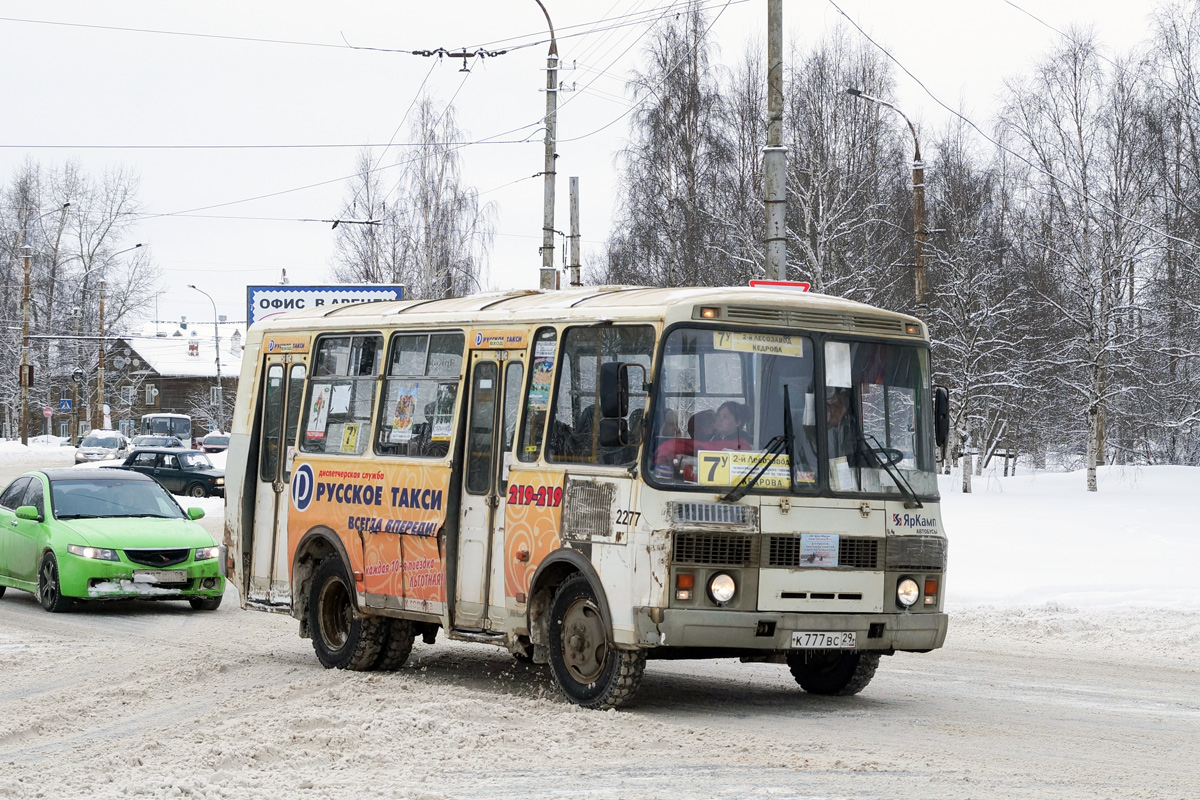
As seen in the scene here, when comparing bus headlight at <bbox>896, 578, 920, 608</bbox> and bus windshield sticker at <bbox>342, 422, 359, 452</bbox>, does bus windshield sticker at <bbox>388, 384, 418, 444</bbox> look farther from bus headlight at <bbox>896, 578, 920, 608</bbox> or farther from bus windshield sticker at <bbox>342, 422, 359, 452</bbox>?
bus headlight at <bbox>896, 578, 920, 608</bbox>

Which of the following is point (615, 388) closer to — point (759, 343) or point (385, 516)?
point (759, 343)

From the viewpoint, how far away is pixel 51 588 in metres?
16.8

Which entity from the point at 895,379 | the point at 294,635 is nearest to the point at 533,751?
the point at 895,379

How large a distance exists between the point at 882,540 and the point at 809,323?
1.40 meters

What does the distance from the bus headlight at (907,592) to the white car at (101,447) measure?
5567 cm

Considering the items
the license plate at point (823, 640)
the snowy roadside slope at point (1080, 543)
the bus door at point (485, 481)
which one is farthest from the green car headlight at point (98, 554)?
the license plate at point (823, 640)

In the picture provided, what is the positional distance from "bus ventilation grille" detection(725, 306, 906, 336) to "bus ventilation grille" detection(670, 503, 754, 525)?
3.72ft

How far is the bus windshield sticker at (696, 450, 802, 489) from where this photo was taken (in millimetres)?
9484

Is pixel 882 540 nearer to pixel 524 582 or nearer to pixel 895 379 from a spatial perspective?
pixel 895 379

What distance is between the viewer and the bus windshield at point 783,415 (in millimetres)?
9508

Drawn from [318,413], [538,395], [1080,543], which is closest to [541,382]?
[538,395]

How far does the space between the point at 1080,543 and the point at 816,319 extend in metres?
14.7

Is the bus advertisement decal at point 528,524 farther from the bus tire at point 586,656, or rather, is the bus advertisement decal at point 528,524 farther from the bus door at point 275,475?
the bus door at point 275,475

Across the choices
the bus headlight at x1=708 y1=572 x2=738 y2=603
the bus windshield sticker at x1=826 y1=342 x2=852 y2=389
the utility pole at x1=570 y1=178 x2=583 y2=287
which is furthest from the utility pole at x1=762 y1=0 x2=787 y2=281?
the utility pole at x1=570 y1=178 x2=583 y2=287
